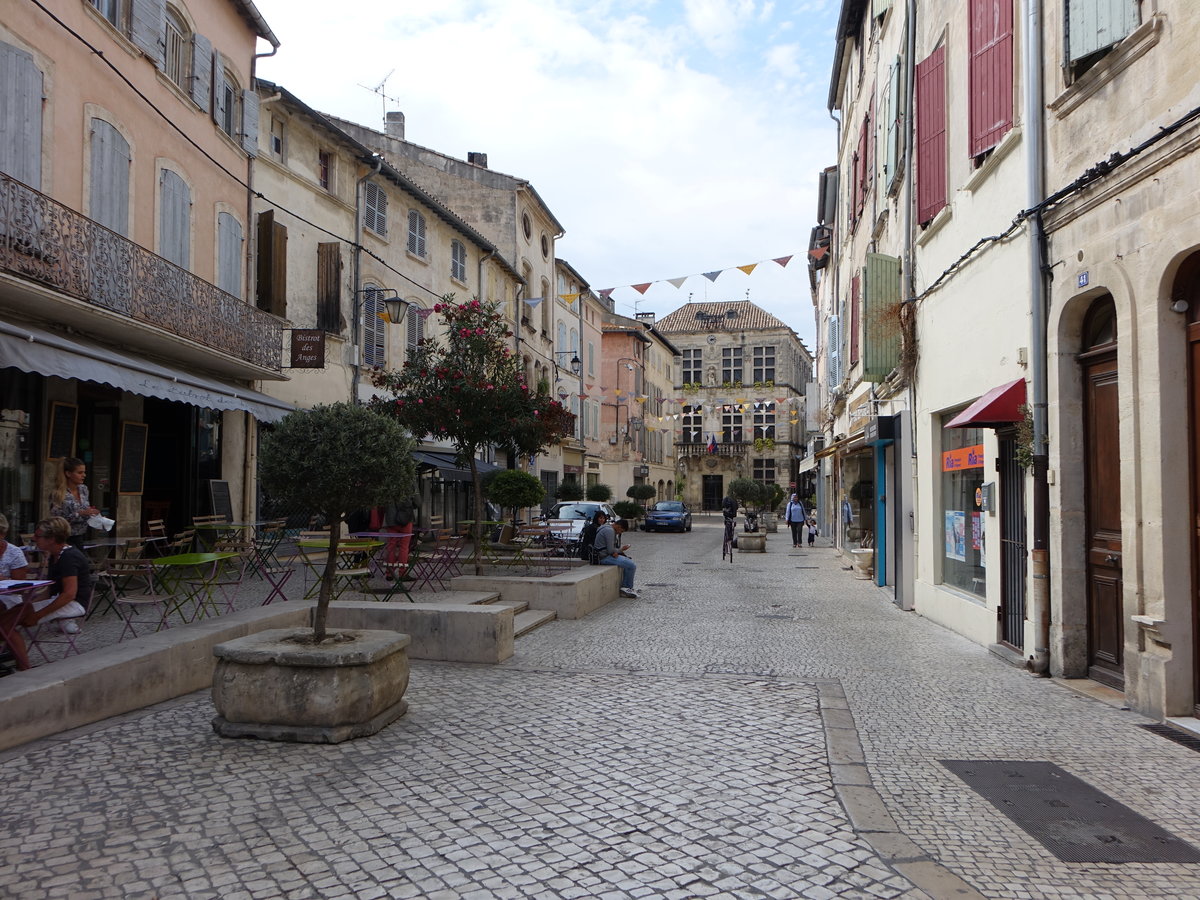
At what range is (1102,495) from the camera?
6.68 metres

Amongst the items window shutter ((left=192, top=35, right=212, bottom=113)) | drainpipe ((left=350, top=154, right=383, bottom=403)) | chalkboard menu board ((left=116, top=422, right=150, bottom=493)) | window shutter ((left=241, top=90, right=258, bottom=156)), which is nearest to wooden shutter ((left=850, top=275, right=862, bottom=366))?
drainpipe ((left=350, top=154, right=383, bottom=403))

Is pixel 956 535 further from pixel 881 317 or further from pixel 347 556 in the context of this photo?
pixel 347 556

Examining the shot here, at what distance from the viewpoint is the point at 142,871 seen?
3.38 m

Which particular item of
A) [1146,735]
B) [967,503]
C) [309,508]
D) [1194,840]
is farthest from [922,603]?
[309,508]

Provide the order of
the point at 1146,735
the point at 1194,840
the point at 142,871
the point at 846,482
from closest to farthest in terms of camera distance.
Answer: the point at 142,871
the point at 1194,840
the point at 1146,735
the point at 846,482

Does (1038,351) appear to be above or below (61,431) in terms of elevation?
above

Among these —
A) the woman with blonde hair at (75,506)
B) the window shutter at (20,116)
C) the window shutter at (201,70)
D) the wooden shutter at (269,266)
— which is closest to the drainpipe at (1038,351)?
the woman with blonde hair at (75,506)

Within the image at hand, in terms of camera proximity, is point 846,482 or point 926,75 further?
point 846,482

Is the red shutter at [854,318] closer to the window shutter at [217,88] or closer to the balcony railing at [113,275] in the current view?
the balcony railing at [113,275]

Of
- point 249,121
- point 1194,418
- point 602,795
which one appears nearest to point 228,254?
point 249,121

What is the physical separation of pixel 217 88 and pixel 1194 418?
14437 mm

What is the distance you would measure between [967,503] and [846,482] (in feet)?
41.9

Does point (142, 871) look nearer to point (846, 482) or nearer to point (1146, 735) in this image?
point (1146, 735)

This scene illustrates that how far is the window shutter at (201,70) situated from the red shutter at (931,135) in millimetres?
10573
